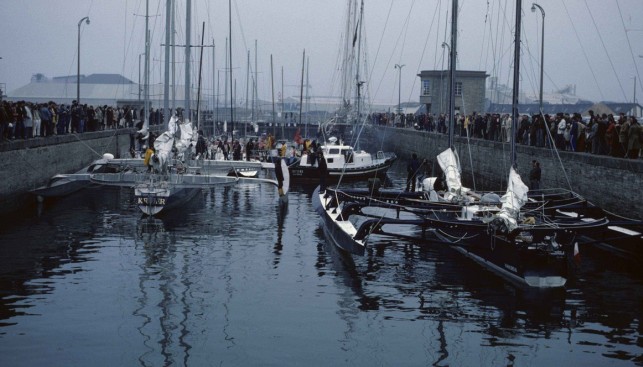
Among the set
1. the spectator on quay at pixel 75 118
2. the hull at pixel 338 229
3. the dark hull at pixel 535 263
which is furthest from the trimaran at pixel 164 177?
the dark hull at pixel 535 263

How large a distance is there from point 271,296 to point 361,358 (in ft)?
15.6

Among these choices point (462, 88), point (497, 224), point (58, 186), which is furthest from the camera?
point (462, 88)

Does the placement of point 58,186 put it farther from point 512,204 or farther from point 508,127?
point 508,127

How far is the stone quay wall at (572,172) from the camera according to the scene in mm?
26391

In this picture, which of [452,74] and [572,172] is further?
[572,172]

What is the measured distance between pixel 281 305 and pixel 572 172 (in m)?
18.3

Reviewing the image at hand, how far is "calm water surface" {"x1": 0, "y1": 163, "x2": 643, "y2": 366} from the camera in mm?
14469

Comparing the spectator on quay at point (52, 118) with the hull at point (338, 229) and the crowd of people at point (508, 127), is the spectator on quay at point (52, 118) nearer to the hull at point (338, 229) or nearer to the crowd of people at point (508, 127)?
the crowd of people at point (508, 127)

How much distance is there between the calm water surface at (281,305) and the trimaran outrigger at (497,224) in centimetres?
57

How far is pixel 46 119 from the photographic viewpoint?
37750mm

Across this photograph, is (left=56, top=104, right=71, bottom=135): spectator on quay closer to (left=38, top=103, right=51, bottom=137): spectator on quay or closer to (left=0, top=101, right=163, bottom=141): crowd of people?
(left=0, top=101, right=163, bottom=141): crowd of people

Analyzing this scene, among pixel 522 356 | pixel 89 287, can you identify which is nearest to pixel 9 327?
pixel 89 287

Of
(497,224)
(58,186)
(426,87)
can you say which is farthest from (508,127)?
(426,87)

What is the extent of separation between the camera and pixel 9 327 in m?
15.6
